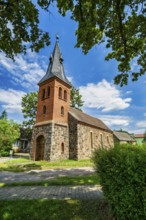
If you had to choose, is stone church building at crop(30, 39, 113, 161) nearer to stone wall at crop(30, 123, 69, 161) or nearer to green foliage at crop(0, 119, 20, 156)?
stone wall at crop(30, 123, 69, 161)

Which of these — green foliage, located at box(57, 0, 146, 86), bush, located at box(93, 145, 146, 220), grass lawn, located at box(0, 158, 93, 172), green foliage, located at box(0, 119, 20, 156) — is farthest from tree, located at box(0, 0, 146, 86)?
green foliage, located at box(0, 119, 20, 156)

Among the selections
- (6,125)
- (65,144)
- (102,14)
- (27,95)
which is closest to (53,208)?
(102,14)

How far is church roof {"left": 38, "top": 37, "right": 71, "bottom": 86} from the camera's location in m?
20.8

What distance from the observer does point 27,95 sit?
31.3 m

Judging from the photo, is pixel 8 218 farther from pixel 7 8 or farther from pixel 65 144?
pixel 65 144

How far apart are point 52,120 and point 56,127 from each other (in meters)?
1.06

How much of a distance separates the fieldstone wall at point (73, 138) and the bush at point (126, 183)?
16.1 m

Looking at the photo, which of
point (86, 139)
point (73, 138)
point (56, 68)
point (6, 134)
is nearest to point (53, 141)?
point (73, 138)

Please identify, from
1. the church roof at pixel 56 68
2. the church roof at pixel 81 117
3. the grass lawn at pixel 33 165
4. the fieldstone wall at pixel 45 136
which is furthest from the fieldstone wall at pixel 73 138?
the church roof at pixel 56 68

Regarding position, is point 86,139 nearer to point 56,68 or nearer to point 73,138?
point 73,138

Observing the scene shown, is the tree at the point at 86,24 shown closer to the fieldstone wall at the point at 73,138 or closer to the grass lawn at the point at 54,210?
the grass lawn at the point at 54,210

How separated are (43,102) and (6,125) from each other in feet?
22.7

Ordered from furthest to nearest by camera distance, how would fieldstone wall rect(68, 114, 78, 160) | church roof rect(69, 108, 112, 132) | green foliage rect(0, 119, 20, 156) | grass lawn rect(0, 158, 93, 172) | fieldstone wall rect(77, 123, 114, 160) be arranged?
1. church roof rect(69, 108, 112, 132)
2. green foliage rect(0, 119, 20, 156)
3. fieldstone wall rect(77, 123, 114, 160)
4. fieldstone wall rect(68, 114, 78, 160)
5. grass lawn rect(0, 158, 93, 172)

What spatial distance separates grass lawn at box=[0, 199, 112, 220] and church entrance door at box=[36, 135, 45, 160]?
14.0m
